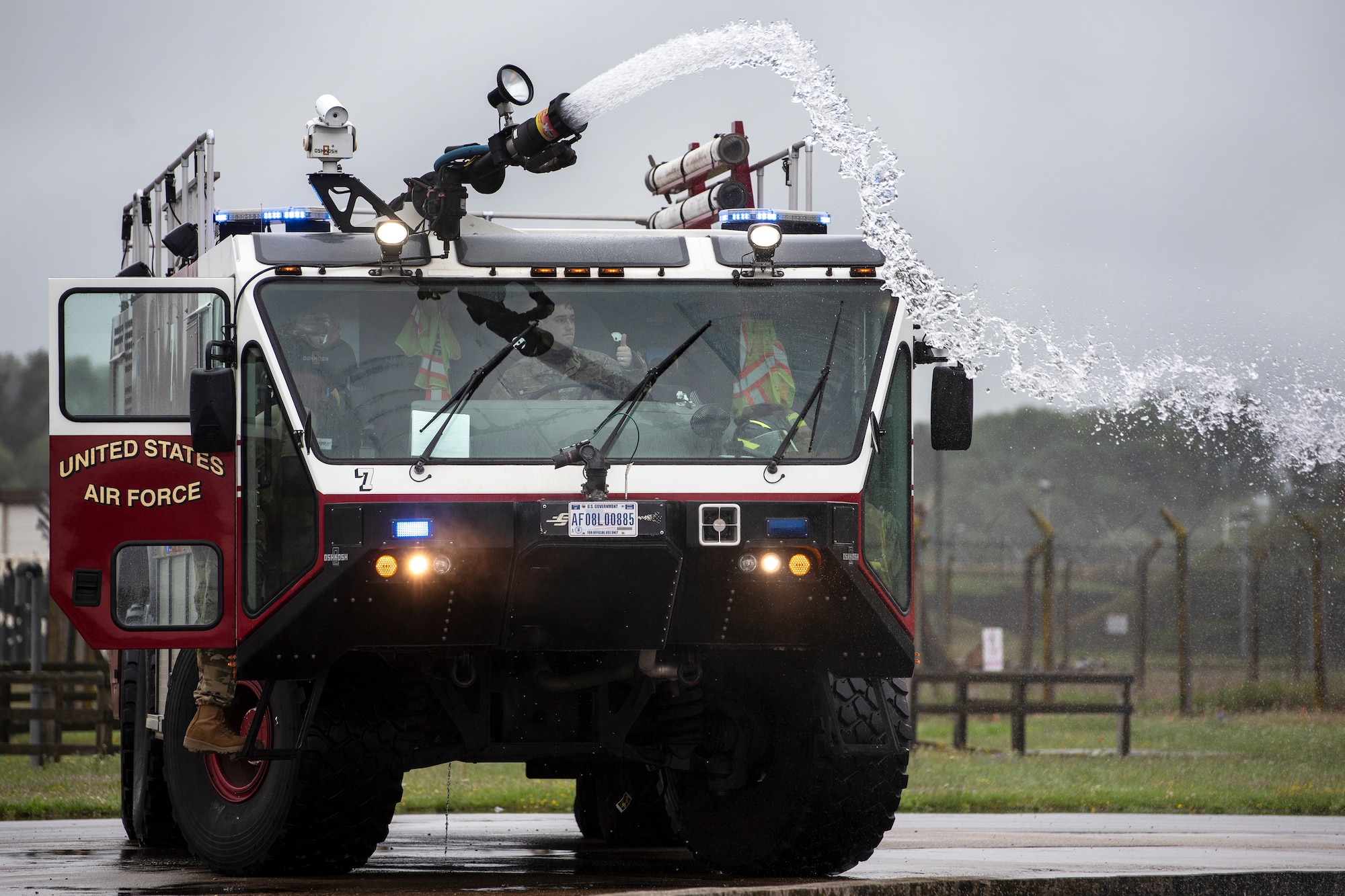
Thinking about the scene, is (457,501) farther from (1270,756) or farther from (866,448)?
(1270,756)

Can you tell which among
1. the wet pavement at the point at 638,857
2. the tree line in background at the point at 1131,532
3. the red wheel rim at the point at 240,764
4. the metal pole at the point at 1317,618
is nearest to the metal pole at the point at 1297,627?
the tree line in background at the point at 1131,532

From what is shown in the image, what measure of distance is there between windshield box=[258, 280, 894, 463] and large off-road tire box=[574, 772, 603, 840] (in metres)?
4.54

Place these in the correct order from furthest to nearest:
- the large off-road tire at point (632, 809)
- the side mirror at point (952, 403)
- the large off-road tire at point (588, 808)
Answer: the large off-road tire at point (588, 808), the large off-road tire at point (632, 809), the side mirror at point (952, 403)

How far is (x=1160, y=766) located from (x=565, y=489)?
11054mm

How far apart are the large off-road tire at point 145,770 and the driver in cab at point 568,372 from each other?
3.93 meters

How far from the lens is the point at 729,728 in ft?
28.5

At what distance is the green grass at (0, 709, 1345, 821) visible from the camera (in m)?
14.6

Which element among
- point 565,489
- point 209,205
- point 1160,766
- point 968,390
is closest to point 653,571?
point 565,489

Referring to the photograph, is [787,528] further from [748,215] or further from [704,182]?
[704,182]

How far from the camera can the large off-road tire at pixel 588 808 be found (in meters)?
12.2

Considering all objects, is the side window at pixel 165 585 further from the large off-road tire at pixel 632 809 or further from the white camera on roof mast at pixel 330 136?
the large off-road tire at pixel 632 809

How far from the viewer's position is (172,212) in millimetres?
11578

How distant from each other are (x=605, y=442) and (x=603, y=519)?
0.42 metres

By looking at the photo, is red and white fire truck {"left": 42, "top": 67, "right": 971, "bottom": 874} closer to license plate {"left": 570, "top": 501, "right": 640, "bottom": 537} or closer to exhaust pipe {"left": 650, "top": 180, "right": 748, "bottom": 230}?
license plate {"left": 570, "top": 501, "right": 640, "bottom": 537}
